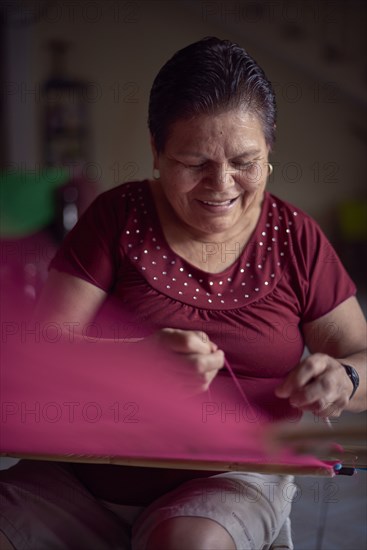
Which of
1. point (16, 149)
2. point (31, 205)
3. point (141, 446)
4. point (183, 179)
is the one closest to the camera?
point (141, 446)

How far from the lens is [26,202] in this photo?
12.2 feet

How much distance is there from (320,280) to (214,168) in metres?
0.29

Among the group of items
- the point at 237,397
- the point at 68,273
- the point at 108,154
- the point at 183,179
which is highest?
the point at 183,179

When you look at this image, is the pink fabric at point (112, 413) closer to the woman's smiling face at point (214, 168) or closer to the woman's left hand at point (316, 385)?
the woman's left hand at point (316, 385)

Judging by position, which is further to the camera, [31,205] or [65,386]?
[31,205]

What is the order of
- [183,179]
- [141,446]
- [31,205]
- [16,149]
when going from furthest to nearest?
[16,149] < [31,205] < [183,179] < [141,446]

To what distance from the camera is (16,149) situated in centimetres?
559

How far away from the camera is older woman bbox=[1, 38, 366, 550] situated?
45.1 inches

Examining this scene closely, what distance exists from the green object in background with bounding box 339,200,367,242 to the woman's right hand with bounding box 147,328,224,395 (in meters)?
4.49

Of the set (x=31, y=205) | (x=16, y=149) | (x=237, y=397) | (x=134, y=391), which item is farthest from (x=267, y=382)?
(x=16, y=149)

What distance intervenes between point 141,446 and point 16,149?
15.6 ft

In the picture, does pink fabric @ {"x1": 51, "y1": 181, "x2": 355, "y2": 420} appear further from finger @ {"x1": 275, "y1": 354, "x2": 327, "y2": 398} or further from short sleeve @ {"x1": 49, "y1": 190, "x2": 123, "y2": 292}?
finger @ {"x1": 275, "y1": 354, "x2": 327, "y2": 398}

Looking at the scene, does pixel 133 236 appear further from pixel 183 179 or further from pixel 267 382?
pixel 267 382

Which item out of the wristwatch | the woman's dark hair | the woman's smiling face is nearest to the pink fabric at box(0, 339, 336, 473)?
the wristwatch
